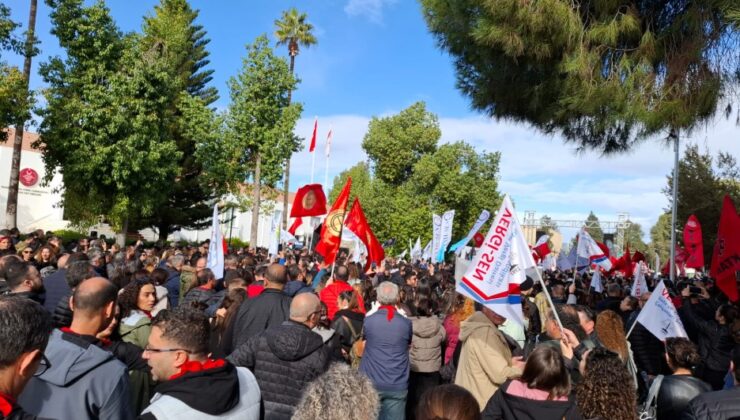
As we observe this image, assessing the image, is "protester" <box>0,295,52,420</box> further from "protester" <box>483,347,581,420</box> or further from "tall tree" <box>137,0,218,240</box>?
"tall tree" <box>137,0,218,240</box>

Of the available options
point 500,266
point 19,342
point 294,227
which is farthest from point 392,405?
point 294,227

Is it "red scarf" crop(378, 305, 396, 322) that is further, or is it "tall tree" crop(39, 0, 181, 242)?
"tall tree" crop(39, 0, 181, 242)

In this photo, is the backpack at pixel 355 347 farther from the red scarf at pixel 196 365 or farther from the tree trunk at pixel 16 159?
the tree trunk at pixel 16 159

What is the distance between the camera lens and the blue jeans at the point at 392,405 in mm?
5582

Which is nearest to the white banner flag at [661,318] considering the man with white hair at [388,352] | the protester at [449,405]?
the man with white hair at [388,352]

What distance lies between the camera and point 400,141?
153 feet

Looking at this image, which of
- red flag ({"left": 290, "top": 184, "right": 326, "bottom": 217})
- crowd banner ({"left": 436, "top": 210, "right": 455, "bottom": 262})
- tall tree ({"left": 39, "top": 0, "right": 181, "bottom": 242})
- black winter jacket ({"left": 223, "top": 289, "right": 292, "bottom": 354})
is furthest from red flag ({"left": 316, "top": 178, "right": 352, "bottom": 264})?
tall tree ({"left": 39, "top": 0, "right": 181, "bottom": 242})

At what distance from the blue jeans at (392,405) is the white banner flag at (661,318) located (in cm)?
251

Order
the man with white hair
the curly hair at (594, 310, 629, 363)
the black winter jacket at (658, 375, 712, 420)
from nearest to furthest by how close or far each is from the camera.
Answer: the black winter jacket at (658, 375, 712, 420)
the curly hair at (594, 310, 629, 363)
the man with white hair

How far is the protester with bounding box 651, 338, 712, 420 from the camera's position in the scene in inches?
165

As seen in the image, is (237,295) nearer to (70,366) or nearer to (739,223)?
(70,366)

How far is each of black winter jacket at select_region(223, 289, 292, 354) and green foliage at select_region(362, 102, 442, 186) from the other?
41788 mm

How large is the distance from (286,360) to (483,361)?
63.6 inches

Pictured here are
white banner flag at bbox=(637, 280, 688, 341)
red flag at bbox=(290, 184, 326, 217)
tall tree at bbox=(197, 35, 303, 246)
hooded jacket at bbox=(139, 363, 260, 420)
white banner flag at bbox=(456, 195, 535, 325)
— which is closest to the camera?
hooded jacket at bbox=(139, 363, 260, 420)
